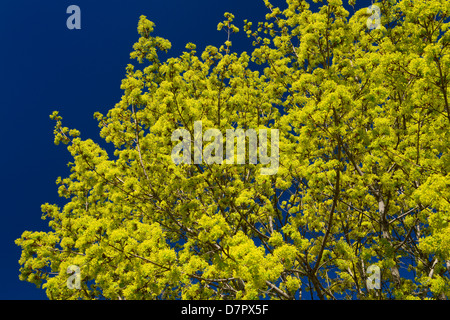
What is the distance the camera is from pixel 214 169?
7836 millimetres

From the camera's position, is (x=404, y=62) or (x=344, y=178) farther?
(x=344, y=178)

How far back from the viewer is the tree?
5469mm

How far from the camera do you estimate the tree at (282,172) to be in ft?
17.9

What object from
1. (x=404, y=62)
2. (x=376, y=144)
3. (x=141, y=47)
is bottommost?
(x=376, y=144)

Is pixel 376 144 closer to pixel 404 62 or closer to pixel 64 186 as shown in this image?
pixel 404 62

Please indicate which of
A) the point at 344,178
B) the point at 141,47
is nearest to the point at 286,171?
the point at 344,178

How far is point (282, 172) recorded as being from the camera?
6773 millimetres

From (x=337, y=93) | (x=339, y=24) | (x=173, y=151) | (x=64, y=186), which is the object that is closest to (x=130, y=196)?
(x=173, y=151)

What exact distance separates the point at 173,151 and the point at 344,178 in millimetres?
4463

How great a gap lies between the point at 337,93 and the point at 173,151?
4401 millimetres

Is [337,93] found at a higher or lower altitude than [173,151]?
higher
